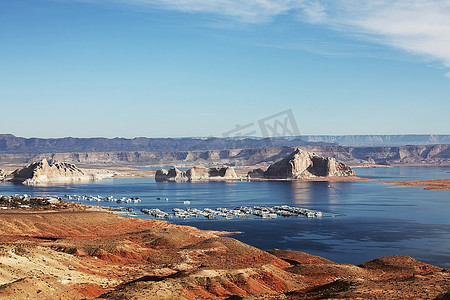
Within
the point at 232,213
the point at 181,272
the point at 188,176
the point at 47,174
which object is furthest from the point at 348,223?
the point at 47,174

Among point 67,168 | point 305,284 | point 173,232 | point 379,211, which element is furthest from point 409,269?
point 67,168

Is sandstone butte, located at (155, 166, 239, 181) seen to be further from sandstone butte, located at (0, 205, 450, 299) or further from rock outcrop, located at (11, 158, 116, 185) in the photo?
sandstone butte, located at (0, 205, 450, 299)

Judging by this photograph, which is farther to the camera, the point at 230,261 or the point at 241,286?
the point at 230,261

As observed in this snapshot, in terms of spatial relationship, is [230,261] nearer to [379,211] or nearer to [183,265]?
[183,265]

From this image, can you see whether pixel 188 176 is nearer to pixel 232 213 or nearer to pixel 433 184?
pixel 433 184

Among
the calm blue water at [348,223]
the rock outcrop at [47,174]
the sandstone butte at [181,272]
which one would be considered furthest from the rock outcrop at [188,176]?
the sandstone butte at [181,272]

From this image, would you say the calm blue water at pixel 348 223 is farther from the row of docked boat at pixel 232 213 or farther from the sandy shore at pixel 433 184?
the sandy shore at pixel 433 184

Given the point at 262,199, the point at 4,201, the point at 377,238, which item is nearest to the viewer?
the point at 377,238
